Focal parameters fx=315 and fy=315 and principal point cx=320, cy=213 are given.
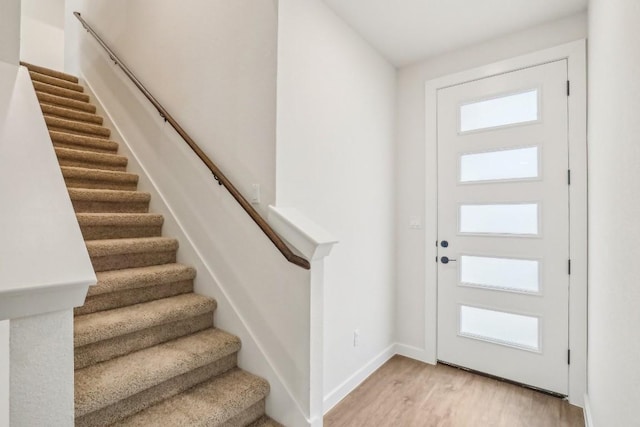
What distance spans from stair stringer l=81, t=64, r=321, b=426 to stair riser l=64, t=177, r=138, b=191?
8 centimetres

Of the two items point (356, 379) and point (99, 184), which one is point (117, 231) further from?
point (356, 379)

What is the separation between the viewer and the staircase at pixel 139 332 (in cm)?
143

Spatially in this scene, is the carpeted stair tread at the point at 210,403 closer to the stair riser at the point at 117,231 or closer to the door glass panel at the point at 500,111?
the stair riser at the point at 117,231

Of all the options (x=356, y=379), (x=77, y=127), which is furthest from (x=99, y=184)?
(x=356, y=379)

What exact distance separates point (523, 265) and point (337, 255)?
1452mm

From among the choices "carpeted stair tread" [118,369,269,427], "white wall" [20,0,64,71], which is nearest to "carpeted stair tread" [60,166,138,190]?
"carpeted stair tread" [118,369,269,427]

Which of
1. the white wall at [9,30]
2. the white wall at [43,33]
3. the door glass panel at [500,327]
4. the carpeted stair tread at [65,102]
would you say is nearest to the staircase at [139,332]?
the carpeted stair tread at [65,102]

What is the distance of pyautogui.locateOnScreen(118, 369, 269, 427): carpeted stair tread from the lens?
1.41 m

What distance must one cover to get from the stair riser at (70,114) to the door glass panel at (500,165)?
11.4 feet

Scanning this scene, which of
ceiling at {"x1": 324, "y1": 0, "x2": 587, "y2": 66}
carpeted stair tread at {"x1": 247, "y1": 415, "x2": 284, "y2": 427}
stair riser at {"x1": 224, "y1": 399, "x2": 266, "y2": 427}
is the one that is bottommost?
carpeted stair tread at {"x1": 247, "y1": 415, "x2": 284, "y2": 427}

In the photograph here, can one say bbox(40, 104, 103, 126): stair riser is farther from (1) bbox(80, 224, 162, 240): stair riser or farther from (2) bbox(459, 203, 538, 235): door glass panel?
(2) bbox(459, 203, 538, 235): door glass panel

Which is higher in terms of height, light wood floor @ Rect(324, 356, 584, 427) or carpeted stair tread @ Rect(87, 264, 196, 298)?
carpeted stair tread @ Rect(87, 264, 196, 298)

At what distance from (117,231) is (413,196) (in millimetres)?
2428

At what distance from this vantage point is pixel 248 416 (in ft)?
5.50
